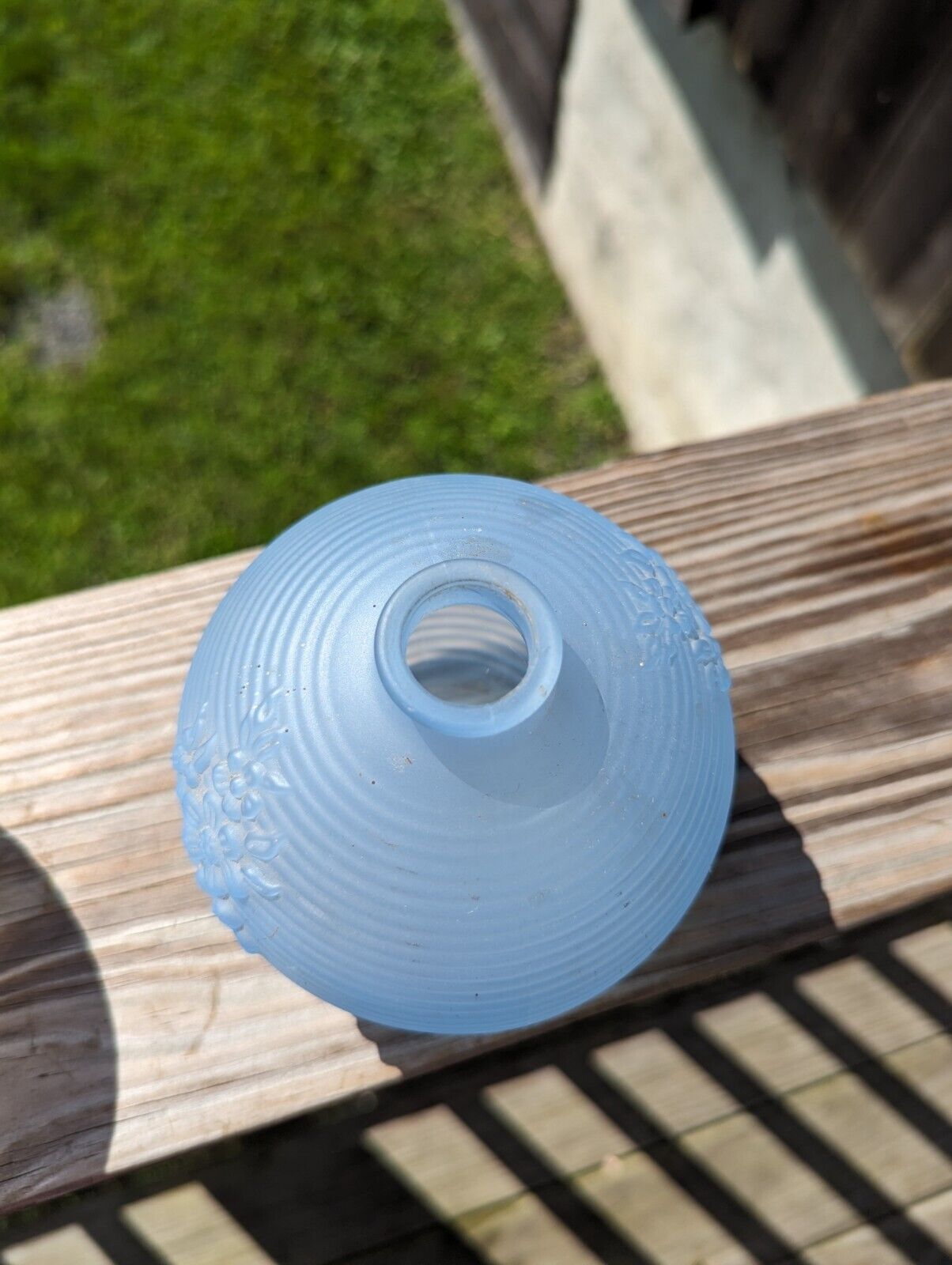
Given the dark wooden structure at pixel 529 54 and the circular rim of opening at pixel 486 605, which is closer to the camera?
the circular rim of opening at pixel 486 605

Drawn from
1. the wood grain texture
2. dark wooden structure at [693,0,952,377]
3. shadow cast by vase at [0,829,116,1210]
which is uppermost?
dark wooden structure at [693,0,952,377]

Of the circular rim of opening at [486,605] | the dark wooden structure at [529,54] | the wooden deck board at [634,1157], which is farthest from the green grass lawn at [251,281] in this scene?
the circular rim of opening at [486,605]

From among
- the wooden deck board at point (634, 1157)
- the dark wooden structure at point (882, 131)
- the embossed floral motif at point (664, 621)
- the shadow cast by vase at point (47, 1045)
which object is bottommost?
the wooden deck board at point (634, 1157)

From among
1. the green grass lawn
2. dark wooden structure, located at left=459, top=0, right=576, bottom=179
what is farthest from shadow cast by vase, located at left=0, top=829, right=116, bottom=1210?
dark wooden structure, located at left=459, top=0, right=576, bottom=179

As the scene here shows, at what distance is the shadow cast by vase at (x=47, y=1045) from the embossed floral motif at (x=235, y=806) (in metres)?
0.23

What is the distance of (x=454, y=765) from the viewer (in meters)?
0.69

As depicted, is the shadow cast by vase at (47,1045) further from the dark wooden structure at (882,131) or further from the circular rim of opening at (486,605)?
the dark wooden structure at (882,131)

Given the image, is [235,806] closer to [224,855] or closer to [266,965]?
[224,855]

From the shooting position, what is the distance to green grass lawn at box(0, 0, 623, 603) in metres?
2.69

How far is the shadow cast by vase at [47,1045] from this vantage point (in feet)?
2.91

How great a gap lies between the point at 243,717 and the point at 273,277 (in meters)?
2.43

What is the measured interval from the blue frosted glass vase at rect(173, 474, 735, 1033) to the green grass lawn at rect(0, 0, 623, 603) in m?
1.93

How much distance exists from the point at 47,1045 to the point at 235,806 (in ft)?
1.17

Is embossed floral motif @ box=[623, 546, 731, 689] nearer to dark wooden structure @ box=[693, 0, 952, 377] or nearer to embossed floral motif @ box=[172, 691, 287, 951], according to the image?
embossed floral motif @ box=[172, 691, 287, 951]
